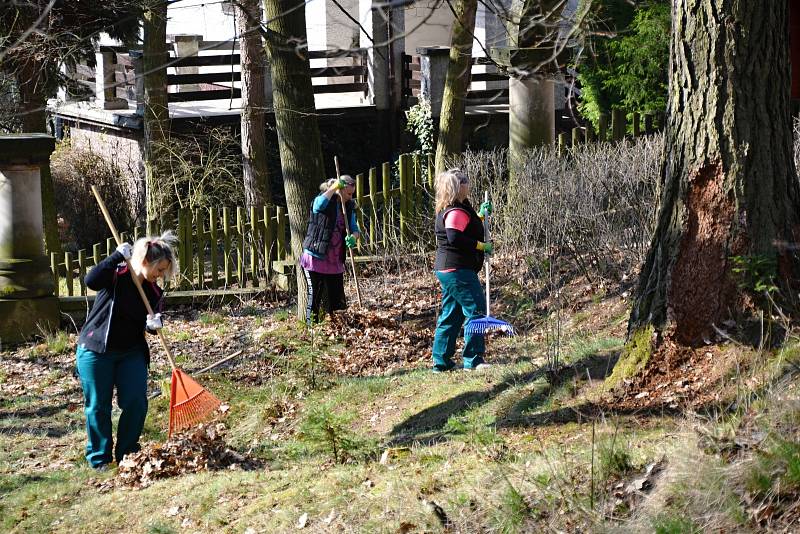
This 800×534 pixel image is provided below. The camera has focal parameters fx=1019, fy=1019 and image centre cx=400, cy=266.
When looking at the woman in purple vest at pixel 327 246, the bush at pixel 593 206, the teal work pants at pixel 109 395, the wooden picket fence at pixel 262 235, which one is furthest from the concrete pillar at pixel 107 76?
the teal work pants at pixel 109 395

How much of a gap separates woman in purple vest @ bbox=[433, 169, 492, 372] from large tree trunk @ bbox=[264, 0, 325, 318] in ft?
8.38

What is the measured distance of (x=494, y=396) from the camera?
694cm

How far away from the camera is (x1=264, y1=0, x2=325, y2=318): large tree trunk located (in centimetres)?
1032

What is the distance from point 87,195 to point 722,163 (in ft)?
49.0

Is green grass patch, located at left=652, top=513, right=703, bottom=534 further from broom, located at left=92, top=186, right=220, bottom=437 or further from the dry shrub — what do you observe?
the dry shrub

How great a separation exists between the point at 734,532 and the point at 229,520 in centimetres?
256

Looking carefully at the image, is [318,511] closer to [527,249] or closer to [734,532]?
[734,532]

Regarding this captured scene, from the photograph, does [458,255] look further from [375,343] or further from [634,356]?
[634,356]

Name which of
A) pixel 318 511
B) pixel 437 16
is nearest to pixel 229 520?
pixel 318 511

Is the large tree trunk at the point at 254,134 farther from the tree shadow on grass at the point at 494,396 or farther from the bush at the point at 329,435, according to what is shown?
the bush at the point at 329,435

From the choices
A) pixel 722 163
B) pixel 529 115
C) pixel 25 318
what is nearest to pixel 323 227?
pixel 25 318

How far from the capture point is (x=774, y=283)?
5.67 metres

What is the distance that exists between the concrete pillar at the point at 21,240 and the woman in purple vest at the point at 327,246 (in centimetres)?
313

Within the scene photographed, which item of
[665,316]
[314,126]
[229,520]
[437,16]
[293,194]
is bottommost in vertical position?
[229,520]
